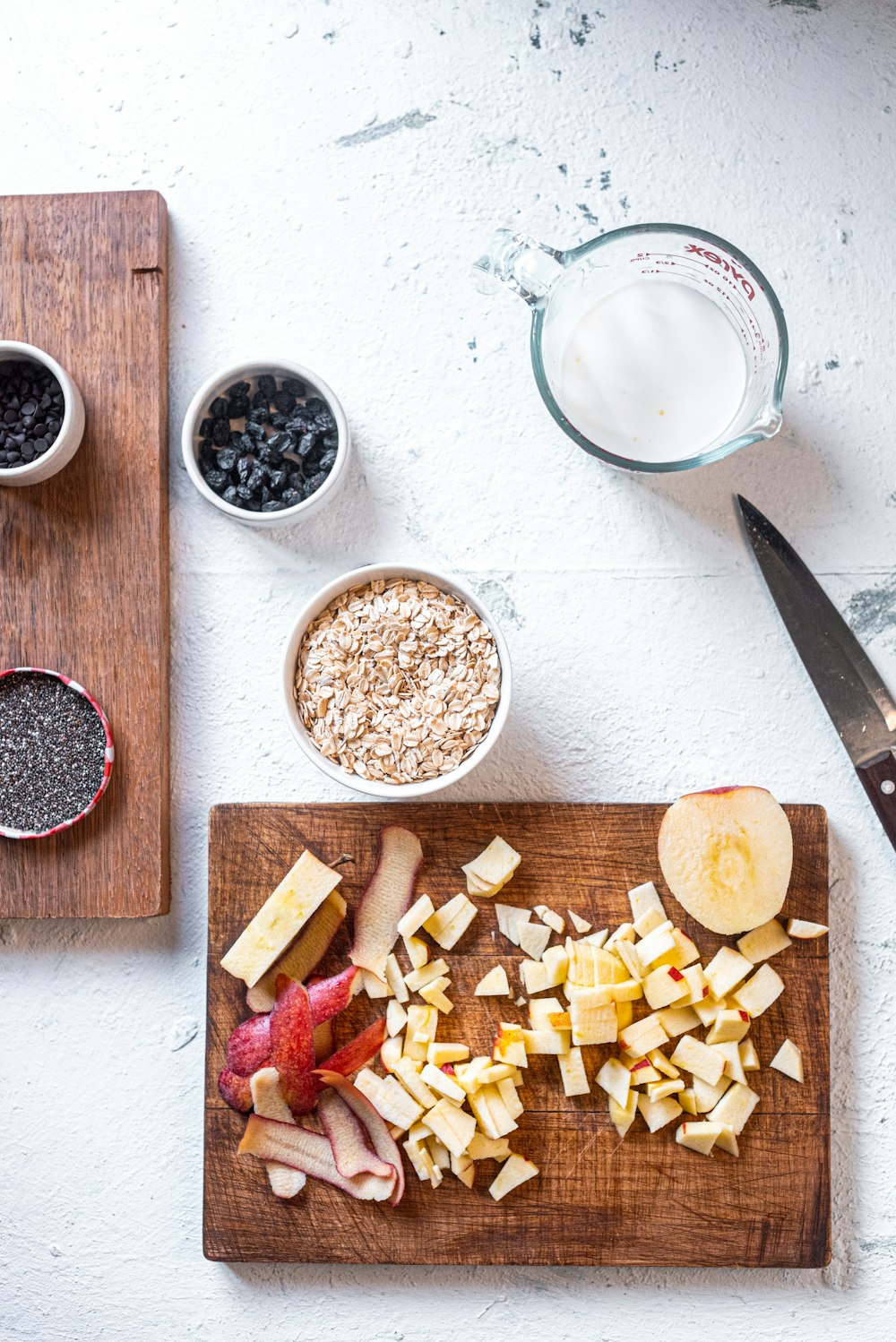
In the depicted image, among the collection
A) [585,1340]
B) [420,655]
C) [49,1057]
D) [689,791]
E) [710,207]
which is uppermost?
[710,207]

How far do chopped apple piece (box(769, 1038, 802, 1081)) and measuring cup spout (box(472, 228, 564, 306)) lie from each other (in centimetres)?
86

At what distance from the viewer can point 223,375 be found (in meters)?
1.17

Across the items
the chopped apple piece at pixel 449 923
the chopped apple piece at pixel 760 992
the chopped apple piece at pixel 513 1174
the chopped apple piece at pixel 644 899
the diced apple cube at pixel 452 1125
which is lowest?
the chopped apple piece at pixel 513 1174

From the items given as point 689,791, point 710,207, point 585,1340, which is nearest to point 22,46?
point 710,207

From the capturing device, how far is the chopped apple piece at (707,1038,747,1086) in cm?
116

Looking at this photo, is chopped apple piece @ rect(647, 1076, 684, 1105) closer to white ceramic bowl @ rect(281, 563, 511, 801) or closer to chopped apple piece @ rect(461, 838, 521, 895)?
chopped apple piece @ rect(461, 838, 521, 895)

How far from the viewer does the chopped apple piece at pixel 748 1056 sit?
1167mm

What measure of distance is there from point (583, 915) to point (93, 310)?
880mm

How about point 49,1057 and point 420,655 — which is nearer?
point 420,655

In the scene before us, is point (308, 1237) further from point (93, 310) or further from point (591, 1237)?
point (93, 310)

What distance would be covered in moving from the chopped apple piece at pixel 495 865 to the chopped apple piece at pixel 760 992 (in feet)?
0.93

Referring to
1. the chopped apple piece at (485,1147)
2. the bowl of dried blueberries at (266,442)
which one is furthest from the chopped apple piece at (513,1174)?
the bowl of dried blueberries at (266,442)

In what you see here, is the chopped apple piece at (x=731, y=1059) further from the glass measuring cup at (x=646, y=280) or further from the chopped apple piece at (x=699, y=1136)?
the glass measuring cup at (x=646, y=280)

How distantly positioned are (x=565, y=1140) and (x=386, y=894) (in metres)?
0.34
